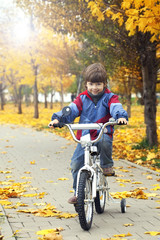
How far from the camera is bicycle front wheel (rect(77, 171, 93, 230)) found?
3818 mm

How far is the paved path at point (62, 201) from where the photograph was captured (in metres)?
4.02

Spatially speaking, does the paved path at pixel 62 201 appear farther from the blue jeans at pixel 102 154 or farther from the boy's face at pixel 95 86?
the boy's face at pixel 95 86

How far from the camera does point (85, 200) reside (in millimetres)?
3924

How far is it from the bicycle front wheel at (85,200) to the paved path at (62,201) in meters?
0.13

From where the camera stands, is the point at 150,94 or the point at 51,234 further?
the point at 150,94

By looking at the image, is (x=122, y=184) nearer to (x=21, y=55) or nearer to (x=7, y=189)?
(x=7, y=189)

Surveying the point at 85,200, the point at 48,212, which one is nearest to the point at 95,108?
the point at 85,200

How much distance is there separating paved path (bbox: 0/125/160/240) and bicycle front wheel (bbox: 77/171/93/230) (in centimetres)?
13

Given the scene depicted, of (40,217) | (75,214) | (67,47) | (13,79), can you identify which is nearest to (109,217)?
(75,214)

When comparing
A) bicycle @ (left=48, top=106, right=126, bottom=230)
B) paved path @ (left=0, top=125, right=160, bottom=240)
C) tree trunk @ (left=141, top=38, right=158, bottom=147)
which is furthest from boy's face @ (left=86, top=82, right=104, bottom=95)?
tree trunk @ (left=141, top=38, right=158, bottom=147)

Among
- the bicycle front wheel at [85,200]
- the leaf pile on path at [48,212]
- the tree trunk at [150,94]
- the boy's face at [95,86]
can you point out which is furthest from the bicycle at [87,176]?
the tree trunk at [150,94]

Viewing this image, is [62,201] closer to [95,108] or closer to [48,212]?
[48,212]

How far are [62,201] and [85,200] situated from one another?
5.08ft

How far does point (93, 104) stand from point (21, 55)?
2311cm
